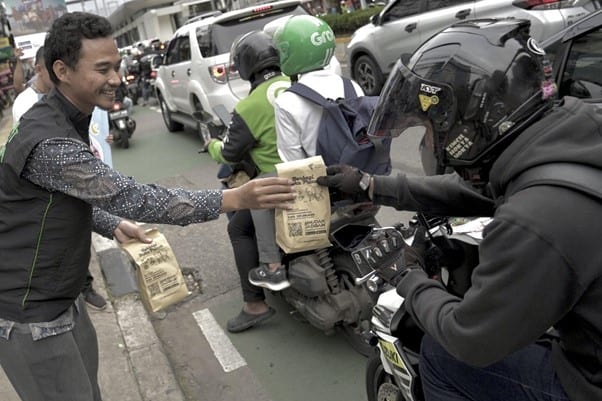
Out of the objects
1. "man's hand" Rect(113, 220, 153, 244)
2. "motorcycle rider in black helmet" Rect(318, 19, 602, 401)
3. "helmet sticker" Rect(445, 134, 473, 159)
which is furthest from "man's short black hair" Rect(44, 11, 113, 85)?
"helmet sticker" Rect(445, 134, 473, 159)

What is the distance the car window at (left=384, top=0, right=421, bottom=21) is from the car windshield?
207 cm

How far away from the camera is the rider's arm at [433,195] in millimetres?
2172

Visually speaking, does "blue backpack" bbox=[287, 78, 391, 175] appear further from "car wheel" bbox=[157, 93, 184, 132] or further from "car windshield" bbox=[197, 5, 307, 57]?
"car wheel" bbox=[157, 93, 184, 132]

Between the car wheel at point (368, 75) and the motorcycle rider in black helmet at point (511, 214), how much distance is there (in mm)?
7897

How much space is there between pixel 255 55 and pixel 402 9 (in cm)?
629

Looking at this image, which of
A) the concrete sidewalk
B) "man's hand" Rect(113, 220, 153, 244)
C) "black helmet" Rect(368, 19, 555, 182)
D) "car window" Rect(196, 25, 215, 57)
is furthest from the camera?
"car window" Rect(196, 25, 215, 57)

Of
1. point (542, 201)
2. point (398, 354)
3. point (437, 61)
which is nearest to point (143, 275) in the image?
point (398, 354)

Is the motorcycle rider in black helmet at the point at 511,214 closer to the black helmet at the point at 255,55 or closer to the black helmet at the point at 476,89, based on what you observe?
the black helmet at the point at 476,89

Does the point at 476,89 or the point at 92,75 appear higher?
the point at 92,75

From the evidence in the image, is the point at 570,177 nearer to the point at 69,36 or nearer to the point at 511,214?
the point at 511,214

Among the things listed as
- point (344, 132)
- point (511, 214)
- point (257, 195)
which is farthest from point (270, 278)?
point (511, 214)

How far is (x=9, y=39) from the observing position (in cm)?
1923

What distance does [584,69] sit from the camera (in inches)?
134

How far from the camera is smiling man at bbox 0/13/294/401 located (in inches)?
73.0
